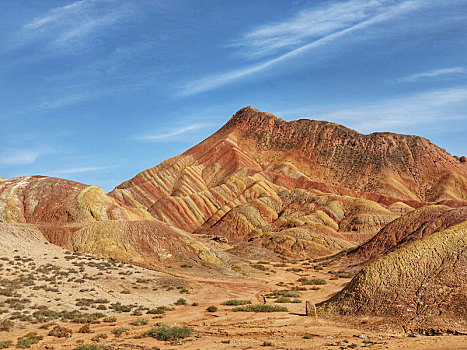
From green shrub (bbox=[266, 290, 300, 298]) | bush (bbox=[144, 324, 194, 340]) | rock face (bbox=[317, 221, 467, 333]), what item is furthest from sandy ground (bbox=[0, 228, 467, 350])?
rock face (bbox=[317, 221, 467, 333])

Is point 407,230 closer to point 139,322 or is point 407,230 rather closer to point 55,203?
point 139,322

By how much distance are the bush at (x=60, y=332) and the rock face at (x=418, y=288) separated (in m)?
11.3

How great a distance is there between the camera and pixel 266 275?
4312 centimetres

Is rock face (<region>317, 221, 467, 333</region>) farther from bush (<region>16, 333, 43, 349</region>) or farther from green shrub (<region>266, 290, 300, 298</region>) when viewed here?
bush (<region>16, 333, 43, 349</region>)

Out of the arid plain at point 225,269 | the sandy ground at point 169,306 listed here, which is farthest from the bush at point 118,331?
the sandy ground at point 169,306

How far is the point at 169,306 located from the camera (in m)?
→ 26.7

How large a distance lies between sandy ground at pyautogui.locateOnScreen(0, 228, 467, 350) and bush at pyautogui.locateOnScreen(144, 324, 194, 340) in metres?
0.33

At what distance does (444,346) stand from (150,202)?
88.6 metres

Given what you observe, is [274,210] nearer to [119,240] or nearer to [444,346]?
[119,240]

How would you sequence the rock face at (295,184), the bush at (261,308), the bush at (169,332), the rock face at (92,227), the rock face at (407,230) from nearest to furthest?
1. the bush at (169,332)
2. the bush at (261,308)
3. the rock face at (92,227)
4. the rock face at (407,230)
5. the rock face at (295,184)

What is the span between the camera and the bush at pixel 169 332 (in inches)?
721

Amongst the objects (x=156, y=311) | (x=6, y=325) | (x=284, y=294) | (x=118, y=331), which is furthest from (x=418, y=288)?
(x=6, y=325)

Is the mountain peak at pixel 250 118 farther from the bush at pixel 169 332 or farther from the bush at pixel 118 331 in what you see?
the bush at pixel 169 332

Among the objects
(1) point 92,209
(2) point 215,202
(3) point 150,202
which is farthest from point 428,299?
(3) point 150,202
